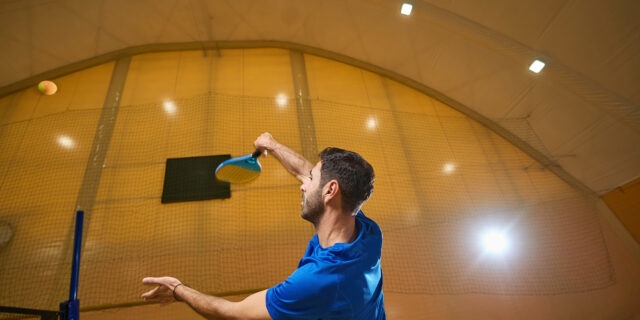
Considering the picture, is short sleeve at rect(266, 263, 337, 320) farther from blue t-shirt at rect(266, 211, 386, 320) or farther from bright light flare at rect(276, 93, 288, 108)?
bright light flare at rect(276, 93, 288, 108)

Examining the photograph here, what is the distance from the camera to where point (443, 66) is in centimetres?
657

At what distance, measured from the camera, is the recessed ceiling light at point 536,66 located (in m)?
5.16

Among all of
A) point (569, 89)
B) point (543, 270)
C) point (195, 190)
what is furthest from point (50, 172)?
point (569, 89)

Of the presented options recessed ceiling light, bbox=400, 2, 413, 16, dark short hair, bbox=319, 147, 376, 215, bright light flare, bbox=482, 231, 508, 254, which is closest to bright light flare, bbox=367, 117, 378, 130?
recessed ceiling light, bbox=400, 2, 413, 16

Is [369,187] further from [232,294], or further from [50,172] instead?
[50,172]

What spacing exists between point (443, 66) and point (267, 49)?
174 inches

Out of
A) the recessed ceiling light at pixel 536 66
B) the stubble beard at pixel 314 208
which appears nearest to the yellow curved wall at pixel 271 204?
the recessed ceiling light at pixel 536 66

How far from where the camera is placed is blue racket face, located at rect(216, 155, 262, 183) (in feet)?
8.00

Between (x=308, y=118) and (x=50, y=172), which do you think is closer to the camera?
(x=50, y=172)

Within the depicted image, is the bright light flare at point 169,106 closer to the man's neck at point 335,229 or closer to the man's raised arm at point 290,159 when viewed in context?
the man's raised arm at point 290,159

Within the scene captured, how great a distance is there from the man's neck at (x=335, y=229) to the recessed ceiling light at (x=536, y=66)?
18.3 feet

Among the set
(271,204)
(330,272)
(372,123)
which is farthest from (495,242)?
(330,272)

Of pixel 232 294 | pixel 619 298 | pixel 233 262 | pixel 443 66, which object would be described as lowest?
pixel 619 298

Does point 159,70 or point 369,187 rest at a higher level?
point 159,70
